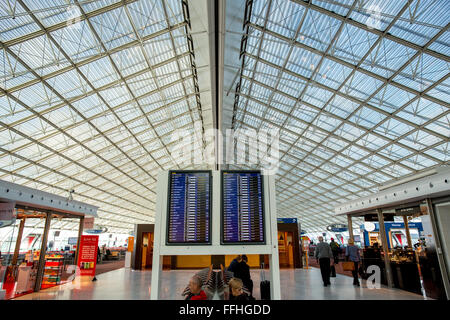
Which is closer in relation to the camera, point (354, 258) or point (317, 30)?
point (354, 258)

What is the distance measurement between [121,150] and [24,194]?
15.2m

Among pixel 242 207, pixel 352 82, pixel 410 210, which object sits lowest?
pixel 242 207

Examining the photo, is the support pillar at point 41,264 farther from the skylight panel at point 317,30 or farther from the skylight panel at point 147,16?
the skylight panel at point 317,30

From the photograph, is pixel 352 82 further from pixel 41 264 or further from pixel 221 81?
pixel 41 264

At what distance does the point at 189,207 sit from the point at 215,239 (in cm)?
55

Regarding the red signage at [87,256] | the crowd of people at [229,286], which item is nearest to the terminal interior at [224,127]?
the red signage at [87,256]

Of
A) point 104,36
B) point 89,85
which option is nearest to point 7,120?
point 89,85

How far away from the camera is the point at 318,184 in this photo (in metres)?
31.0

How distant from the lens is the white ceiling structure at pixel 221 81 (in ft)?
36.8

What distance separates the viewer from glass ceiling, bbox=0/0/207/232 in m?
11.7

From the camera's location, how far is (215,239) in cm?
346

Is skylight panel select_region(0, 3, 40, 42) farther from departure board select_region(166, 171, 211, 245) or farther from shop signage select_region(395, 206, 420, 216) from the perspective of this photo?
shop signage select_region(395, 206, 420, 216)

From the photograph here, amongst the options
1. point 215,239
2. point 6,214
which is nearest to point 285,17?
Result: point 215,239

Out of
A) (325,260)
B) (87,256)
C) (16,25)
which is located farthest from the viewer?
(87,256)
